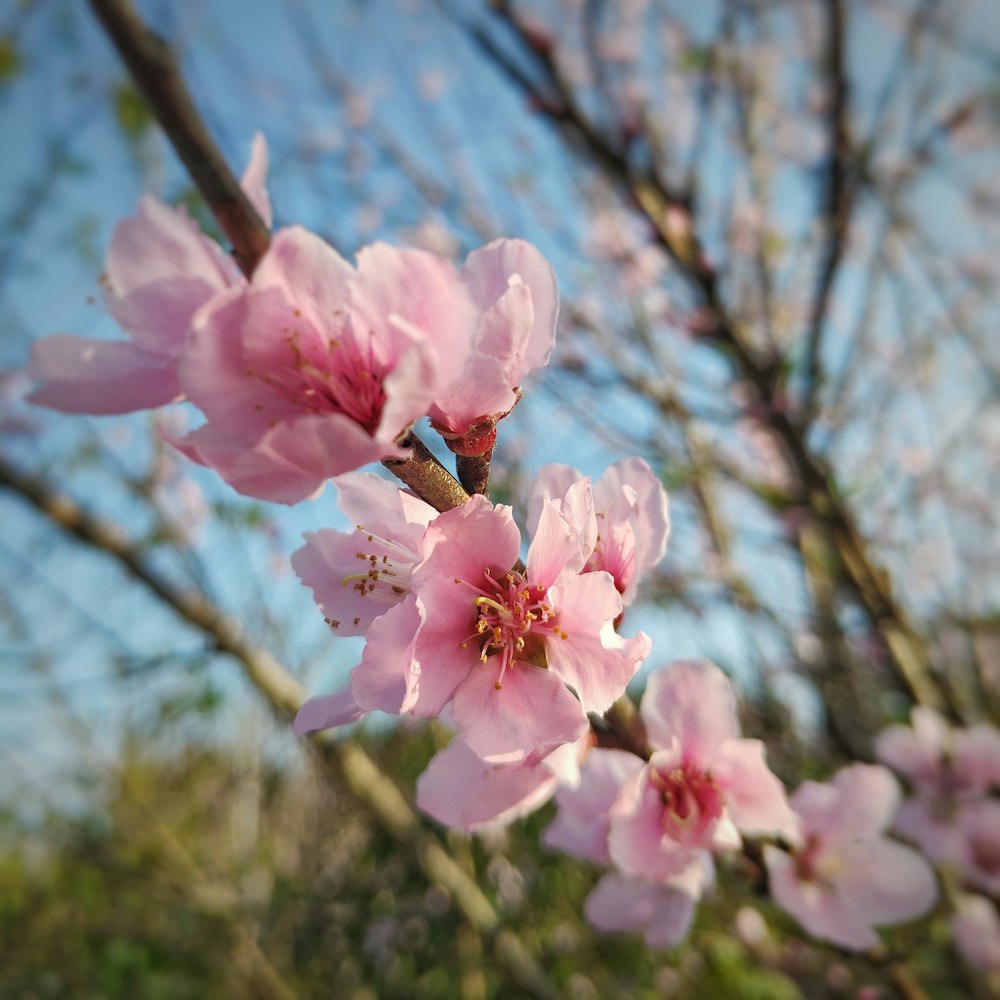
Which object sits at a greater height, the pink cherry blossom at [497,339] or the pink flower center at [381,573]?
the pink cherry blossom at [497,339]

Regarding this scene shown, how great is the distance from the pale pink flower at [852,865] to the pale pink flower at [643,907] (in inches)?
7.1

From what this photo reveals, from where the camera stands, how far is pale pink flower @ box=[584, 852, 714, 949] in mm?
1068

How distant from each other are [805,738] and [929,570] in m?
1.25

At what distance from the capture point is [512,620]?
0.73 metres

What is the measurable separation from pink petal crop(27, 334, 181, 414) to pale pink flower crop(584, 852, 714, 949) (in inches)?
39.1

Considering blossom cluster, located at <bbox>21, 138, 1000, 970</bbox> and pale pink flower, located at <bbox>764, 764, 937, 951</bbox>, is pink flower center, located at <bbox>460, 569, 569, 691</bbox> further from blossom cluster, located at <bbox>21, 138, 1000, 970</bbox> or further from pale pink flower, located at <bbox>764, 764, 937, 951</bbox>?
pale pink flower, located at <bbox>764, 764, 937, 951</bbox>

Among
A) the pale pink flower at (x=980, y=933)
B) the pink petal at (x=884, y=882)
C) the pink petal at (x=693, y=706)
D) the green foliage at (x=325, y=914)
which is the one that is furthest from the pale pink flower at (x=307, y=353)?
the pale pink flower at (x=980, y=933)

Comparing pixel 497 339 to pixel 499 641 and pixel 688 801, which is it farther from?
pixel 688 801

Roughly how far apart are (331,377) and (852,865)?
117 cm

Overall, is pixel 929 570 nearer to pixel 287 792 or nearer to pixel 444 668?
pixel 444 668

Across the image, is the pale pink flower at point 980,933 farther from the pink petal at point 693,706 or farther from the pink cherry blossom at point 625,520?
the pink cherry blossom at point 625,520

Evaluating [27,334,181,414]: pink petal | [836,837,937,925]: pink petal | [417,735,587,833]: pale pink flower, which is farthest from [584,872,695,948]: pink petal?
[27,334,181,414]: pink petal

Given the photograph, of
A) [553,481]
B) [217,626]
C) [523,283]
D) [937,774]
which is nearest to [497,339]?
[523,283]

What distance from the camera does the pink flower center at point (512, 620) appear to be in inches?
27.9
